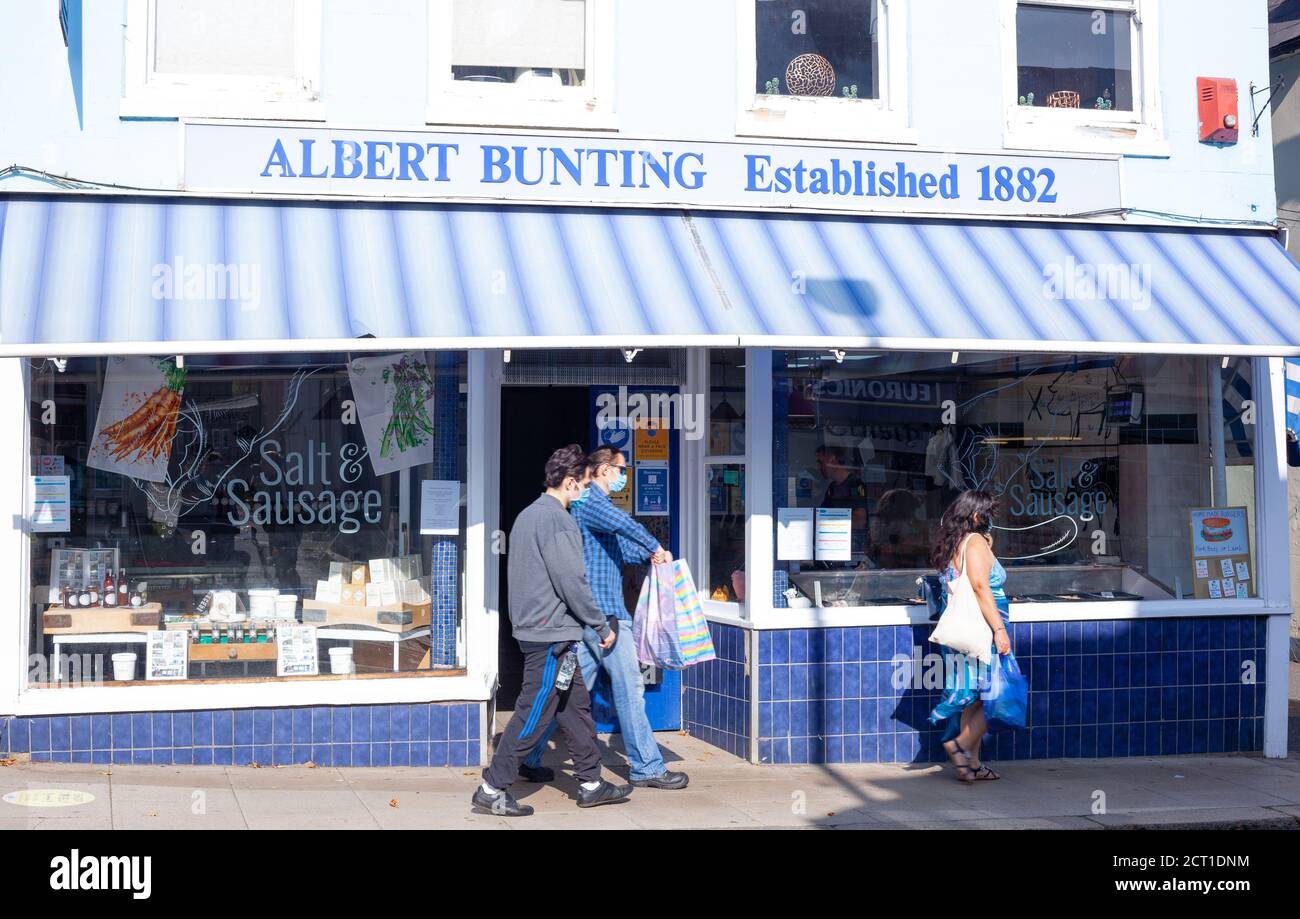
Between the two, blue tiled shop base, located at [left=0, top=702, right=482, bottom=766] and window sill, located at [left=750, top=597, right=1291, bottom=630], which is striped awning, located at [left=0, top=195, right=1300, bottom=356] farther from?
blue tiled shop base, located at [left=0, top=702, right=482, bottom=766]

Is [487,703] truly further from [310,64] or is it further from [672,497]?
[310,64]

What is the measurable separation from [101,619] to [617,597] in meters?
3.05

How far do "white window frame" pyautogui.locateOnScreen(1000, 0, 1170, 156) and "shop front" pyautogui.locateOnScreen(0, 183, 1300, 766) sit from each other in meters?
0.64

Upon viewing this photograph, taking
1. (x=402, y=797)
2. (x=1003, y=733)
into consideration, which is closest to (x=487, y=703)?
(x=402, y=797)

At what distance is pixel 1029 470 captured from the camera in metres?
8.82

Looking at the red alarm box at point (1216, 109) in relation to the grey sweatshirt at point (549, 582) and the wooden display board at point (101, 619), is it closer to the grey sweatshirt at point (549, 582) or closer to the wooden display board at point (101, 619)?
the grey sweatshirt at point (549, 582)

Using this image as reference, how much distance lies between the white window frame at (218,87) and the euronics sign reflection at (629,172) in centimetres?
18

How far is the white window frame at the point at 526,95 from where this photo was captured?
7.90 m

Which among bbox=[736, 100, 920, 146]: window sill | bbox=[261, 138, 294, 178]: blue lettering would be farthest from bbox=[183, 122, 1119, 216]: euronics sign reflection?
bbox=[736, 100, 920, 146]: window sill

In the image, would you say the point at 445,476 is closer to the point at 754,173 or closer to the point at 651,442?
the point at 651,442

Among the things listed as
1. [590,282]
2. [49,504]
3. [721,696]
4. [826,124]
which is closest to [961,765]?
[721,696]

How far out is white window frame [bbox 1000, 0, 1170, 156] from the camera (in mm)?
8633

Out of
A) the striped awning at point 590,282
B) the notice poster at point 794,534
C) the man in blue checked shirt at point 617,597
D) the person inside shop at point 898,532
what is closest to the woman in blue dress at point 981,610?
the person inside shop at point 898,532
